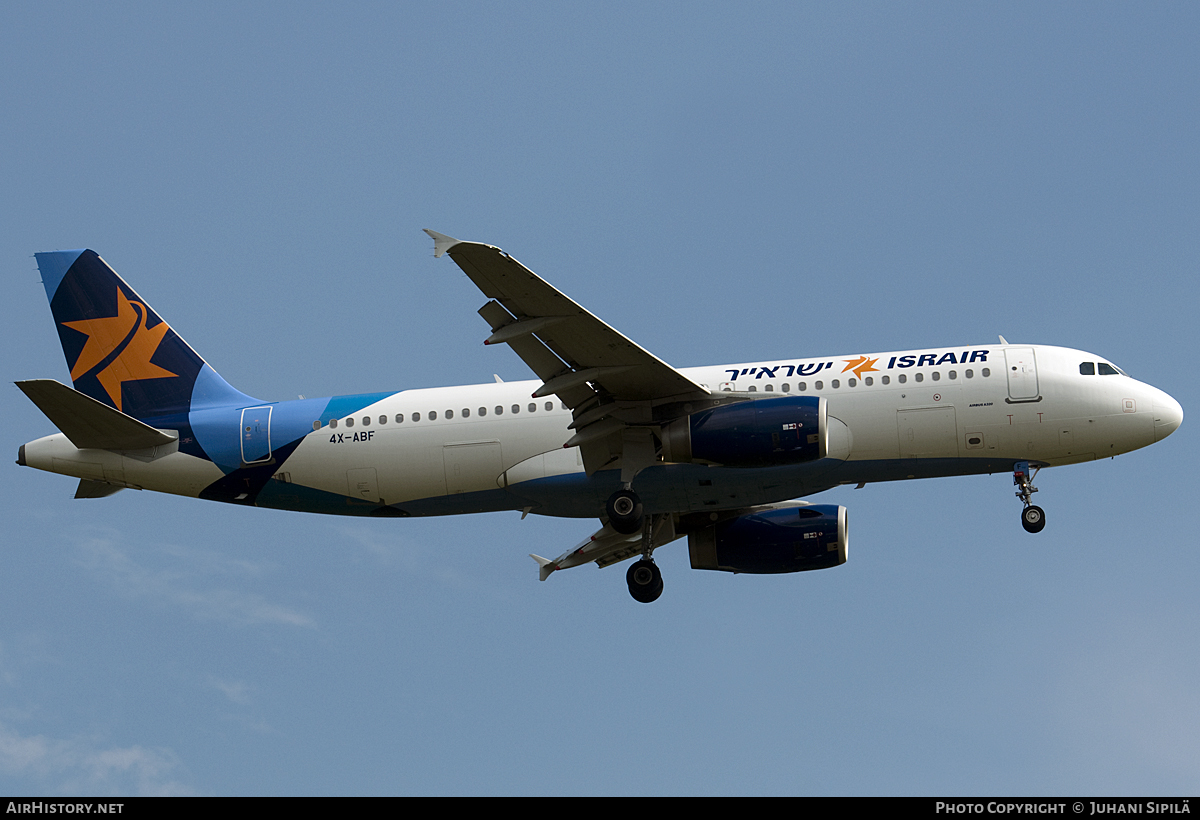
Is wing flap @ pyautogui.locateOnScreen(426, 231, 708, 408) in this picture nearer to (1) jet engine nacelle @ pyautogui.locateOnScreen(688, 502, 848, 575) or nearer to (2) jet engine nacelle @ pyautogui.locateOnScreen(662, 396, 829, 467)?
(2) jet engine nacelle @ pyautogui.locateOnScreen(662, 396, 829, 467)

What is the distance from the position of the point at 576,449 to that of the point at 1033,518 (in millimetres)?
11938

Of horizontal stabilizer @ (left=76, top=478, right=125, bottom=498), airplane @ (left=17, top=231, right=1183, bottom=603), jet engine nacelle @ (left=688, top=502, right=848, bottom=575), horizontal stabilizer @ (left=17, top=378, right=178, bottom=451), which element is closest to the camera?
airplane @ (left=17, top=231, right=1183, bottom=603)

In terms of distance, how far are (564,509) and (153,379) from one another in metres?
12.8

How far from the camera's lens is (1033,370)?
3241 centimetres

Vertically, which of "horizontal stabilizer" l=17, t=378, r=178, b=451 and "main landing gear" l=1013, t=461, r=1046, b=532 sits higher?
"horizontal stabilizer" l=17, t=378, r=178, b=451

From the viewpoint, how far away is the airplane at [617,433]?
30.9 m

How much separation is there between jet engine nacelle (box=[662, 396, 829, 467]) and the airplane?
0.05 m

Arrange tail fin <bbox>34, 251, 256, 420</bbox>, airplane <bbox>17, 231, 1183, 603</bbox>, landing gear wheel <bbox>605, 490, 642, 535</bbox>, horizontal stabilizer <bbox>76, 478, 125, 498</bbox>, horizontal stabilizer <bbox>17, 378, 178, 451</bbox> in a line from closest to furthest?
airplane <bbox>17, 231, 1183, 603</bbox>
horizontal stabilizer <bbox>17, 378, 178, 451</bbox>
landing gear wheel <bbox>605, 490, 642, 535</bbox>
horizontal stabilizer <bbox>76, 478, 125, 498</bbox>
tail fin <bbox>34, 251, 256, 420</bbox>

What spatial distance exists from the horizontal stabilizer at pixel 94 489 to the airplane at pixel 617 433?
61mm

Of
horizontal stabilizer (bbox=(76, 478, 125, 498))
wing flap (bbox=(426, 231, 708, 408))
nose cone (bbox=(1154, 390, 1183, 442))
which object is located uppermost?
wing flap (bbox=(426, 231, 708, 408))

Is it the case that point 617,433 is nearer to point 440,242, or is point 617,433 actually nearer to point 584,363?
point 584,363

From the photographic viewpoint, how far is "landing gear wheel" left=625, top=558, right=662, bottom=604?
35.7 meters

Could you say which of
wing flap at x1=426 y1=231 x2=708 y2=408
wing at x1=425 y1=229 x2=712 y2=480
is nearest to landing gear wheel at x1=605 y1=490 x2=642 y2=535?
wing at x1=425 y1=229 x2=712 y2=480

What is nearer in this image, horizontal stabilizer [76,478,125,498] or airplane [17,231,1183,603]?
airplane [17,231,1183,603]
